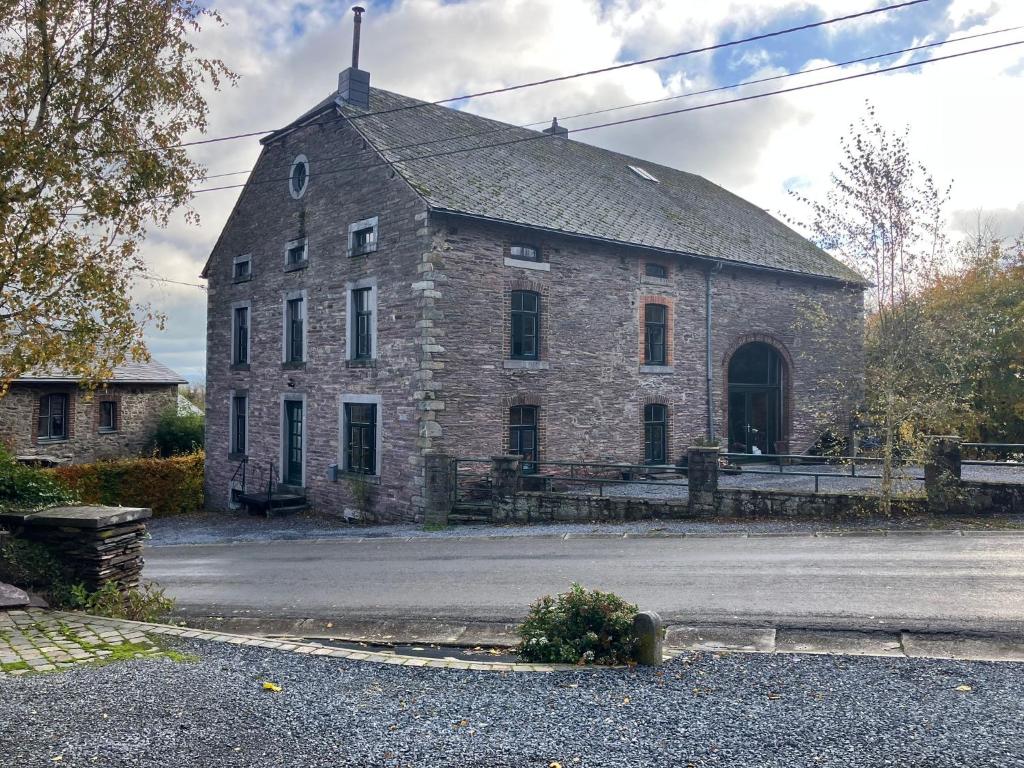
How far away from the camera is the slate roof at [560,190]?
19.7 metres

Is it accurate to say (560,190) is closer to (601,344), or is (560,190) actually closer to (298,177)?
(601,344)

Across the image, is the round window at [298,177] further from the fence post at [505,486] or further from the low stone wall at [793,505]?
the low stone wall at [793,505]

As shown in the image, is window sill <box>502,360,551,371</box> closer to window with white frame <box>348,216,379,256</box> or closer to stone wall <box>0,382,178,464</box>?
window with white frame <box>348,216,379,256</box>

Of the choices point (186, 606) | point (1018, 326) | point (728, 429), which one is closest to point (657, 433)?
point (728, 429)

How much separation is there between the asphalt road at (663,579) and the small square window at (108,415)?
65.6 ft

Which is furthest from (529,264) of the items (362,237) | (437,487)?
(437,487)

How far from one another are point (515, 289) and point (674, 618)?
12189 mm

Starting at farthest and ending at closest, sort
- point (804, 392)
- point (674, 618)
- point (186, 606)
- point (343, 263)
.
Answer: point (804, 392), point (343, 263), point (186, 606), point (674, 618)

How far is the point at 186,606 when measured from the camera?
1023cm

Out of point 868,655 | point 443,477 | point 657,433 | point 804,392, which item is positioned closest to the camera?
point 868,655

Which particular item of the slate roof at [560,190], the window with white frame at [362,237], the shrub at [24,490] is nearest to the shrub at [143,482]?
the window with white frame at [362,237]

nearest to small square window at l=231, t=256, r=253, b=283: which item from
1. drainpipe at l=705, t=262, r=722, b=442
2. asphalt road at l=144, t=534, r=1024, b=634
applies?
asphalt road at l=144, t=534, r=1024, b=634

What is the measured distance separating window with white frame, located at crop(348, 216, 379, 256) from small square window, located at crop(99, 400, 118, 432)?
17602 mm

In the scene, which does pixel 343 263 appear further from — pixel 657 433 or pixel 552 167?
pixel 657 433
